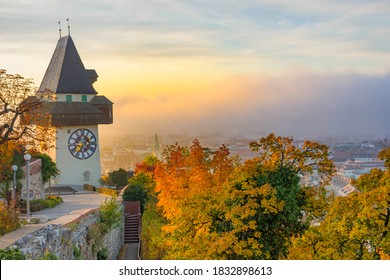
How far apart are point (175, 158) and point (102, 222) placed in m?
2.40

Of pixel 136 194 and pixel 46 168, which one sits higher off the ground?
pixel 46 168

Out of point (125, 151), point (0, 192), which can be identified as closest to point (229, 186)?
point (0, 192)

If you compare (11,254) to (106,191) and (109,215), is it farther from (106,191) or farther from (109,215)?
(106,191)

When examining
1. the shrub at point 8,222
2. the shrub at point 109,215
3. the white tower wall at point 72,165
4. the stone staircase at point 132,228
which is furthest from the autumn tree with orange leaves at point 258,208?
the white tower wall at point 72,165

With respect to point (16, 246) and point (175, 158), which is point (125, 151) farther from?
point (16, 246)

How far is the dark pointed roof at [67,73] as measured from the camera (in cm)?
3127

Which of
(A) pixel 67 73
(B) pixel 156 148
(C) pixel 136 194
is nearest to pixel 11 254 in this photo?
(C) pixel 136 194

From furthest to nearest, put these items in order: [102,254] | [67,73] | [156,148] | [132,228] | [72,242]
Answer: [67,73] < [156,148] < [132,228] < [102,254] < [72,242]

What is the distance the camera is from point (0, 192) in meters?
20.6

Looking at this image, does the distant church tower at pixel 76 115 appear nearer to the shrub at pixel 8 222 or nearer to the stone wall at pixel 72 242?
the stone wall at pixel 72 242

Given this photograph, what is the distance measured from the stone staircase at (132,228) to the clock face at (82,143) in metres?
11.4

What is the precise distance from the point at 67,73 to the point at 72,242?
21.3 metres

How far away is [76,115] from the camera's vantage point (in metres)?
30.6

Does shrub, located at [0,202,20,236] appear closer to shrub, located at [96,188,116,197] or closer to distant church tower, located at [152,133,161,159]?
distant church tower, located at [152,133,161,159]
